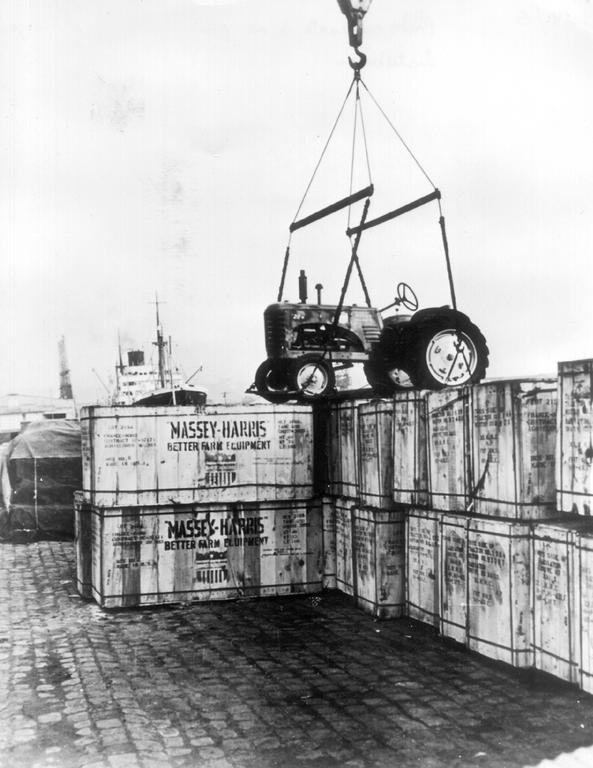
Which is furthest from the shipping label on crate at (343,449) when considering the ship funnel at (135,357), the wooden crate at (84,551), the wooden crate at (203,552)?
the ship funnel at (135,357)

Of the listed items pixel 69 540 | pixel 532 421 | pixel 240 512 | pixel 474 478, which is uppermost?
pixel 532 421

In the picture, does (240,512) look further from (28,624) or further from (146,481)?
(28,624)

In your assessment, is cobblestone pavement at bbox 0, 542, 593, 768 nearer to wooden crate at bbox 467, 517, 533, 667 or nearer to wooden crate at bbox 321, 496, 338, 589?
wooden crate at bbox 467, 517, 533, 667

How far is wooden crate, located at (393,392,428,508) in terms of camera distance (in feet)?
22.2

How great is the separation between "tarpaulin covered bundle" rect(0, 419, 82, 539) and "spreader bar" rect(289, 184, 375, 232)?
631cm

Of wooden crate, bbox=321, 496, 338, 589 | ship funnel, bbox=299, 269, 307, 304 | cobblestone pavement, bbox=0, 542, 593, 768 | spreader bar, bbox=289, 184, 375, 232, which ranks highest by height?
spreader bar, bbox=289, 184, 375, 232

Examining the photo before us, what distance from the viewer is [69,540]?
13.1m

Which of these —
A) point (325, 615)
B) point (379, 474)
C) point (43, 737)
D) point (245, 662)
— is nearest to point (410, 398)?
point (379, 474)

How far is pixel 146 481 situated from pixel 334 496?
196 centimetres

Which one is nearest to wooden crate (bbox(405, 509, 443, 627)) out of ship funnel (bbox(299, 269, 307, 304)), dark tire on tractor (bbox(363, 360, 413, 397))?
dark tire on tractor (bbox(363, 360, 413, 397))

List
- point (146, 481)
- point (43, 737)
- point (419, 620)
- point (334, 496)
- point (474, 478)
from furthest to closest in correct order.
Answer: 1. point (334, 496)
2. point (146, 481)
3. point (419, 620)
4. point (474, 478)
5. point (43, 737)

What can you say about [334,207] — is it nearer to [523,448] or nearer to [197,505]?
[197,505]

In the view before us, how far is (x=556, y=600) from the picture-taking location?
5074 millimetres

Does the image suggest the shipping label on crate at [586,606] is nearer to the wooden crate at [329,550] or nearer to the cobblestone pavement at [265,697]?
the cobblestone pavement at [265,697]
